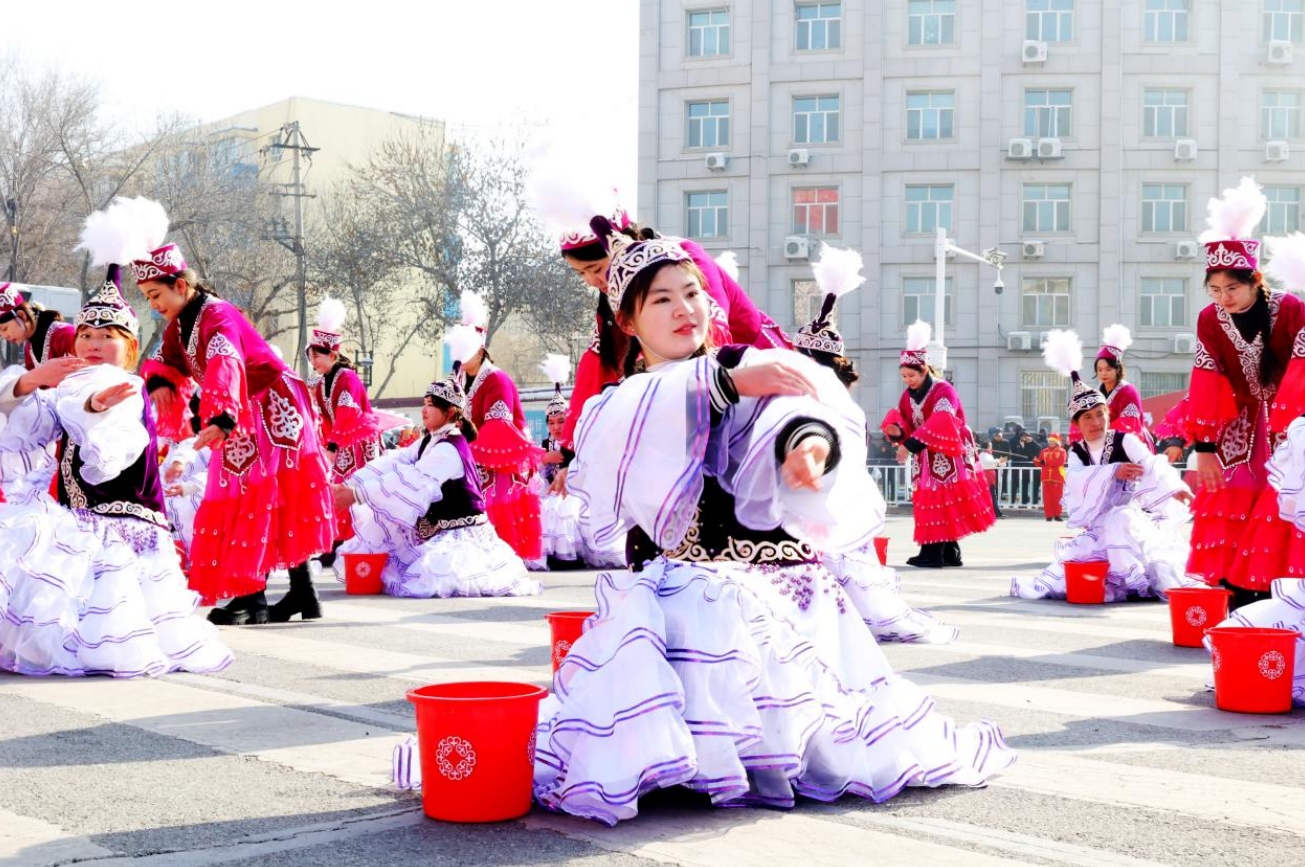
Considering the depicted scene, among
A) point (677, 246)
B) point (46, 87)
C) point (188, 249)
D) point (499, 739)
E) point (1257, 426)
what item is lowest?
point (499, 739)

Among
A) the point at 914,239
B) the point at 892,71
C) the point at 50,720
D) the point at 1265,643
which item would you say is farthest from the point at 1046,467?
the point at 50,720

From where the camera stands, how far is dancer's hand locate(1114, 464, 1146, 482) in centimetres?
1002

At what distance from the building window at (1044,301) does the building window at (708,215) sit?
8.05 metres

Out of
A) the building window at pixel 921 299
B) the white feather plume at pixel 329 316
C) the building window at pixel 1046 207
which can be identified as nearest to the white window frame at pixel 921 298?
the building window at pixel 921 299

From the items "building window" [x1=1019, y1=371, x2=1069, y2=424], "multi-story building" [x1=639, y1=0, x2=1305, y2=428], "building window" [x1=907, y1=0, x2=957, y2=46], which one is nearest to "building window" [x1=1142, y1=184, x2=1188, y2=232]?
"multi-story building" [x1=639, y1=0, x2=1305, y2=428]

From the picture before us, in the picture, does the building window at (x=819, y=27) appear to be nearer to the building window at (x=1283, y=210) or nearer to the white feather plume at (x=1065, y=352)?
the building window at (x=1283, y=210)

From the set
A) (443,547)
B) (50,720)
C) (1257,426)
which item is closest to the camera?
(50,720)

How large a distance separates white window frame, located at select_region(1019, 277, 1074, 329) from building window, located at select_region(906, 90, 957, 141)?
175 inches

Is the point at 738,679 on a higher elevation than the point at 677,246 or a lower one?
lower

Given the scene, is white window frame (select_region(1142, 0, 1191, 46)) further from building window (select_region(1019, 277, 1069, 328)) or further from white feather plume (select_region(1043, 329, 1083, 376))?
white feather plume (select_region(1043, 329, 1083, 376))

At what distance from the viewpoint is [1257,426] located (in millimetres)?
7402

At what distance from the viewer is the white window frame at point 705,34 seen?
121 feet

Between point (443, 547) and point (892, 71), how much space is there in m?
28.1

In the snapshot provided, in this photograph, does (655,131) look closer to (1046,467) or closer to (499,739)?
(1046,467)
